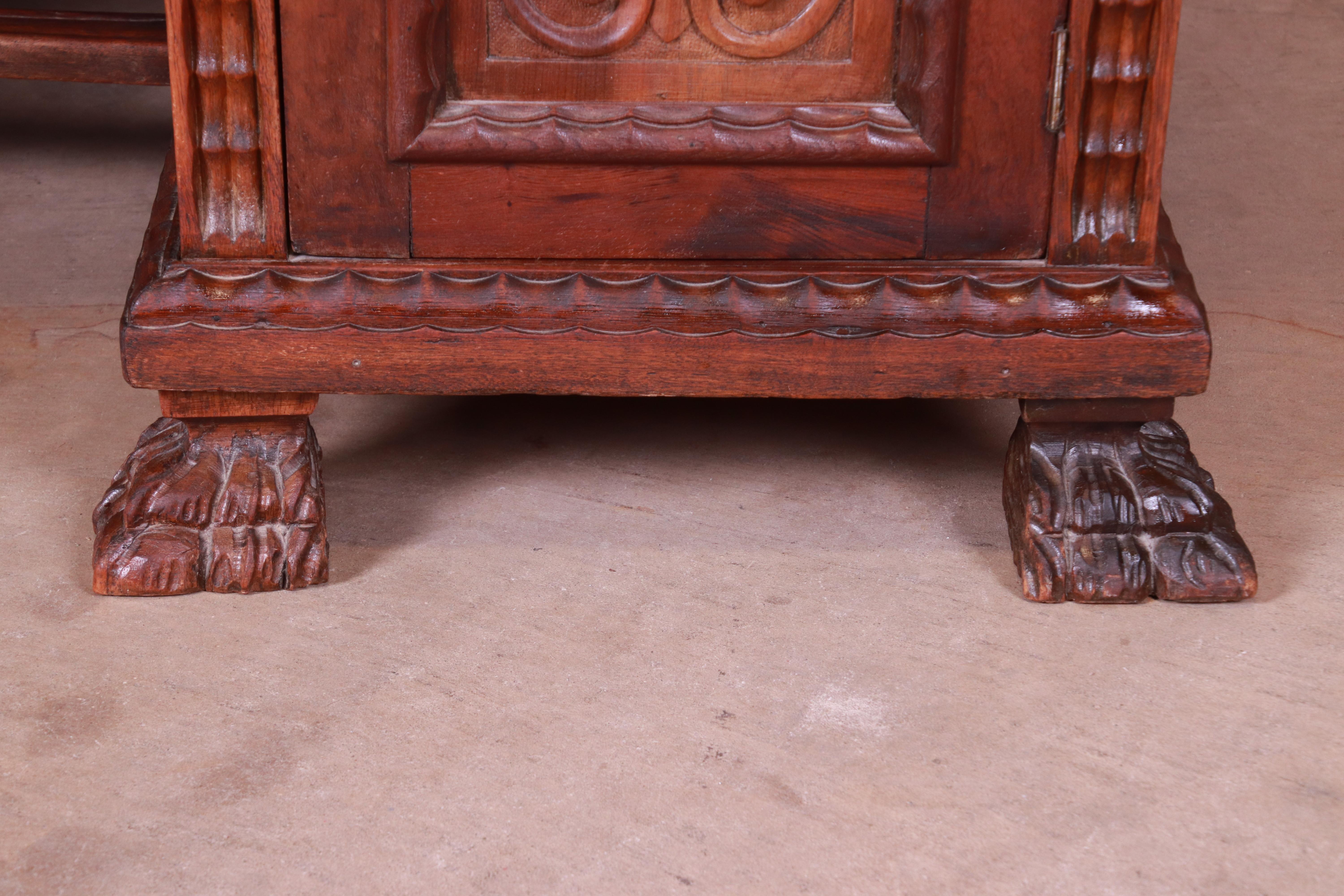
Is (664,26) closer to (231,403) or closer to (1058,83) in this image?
(1058,83)

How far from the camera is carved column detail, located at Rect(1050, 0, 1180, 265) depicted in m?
1.25

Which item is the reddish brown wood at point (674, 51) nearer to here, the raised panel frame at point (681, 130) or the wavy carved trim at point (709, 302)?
the raised panel frame at point (681, 130)

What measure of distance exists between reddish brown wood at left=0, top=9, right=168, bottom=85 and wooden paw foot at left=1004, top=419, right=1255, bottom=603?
1443mm

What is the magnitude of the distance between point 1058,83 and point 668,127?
14.0 inches

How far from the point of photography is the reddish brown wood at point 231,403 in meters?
1.32

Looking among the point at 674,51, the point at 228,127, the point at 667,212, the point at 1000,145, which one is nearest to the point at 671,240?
the point at 667,212

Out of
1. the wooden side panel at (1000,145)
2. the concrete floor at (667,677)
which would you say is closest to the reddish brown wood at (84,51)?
the concrete floor at (667,677)

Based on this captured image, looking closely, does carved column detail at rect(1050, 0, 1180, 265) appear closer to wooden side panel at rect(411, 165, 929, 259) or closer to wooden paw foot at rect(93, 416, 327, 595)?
wooden side panel at rect(411, 165, 929, 259)

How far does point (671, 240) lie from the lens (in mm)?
1341

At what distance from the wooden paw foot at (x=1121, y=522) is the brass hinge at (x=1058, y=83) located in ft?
0.93

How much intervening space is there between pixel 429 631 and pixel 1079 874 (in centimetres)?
Answer: 59

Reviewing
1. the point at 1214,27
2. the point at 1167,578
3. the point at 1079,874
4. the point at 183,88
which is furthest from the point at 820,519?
the point at 1214,27

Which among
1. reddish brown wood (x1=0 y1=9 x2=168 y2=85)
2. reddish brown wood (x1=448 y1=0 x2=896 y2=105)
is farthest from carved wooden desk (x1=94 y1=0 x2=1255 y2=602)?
reddish brown wood (x1=0 y1=9 x2=168 y2=85)

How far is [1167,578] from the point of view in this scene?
130cm
